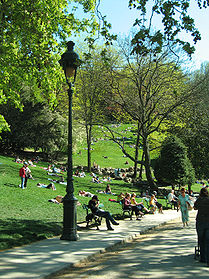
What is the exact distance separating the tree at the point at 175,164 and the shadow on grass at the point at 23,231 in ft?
67.9

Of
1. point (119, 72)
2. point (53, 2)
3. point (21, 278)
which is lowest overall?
point (21, 278)

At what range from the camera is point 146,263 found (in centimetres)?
712

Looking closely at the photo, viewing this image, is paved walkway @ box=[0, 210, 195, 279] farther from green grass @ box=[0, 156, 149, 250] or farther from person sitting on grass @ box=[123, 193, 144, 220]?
person sitting on grass @ box=[123, 193, 144, 220]

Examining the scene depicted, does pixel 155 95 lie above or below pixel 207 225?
above

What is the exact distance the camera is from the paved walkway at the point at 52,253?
611 centimetres

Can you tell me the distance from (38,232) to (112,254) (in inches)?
119

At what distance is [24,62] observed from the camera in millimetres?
14633

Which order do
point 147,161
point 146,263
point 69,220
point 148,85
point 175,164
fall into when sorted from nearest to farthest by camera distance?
point 146,263 < point 69,220 < point 148,85 < point 147,161 < point 175,164

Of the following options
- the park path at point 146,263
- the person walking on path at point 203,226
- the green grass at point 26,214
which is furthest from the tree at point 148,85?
the person walking on path at point 203,226

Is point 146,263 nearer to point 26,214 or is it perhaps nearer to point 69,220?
point 69,220

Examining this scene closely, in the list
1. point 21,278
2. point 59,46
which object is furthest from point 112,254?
point 59,46

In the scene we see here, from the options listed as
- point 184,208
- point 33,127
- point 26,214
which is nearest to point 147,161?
point 184,208

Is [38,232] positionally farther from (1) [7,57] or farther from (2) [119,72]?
(2) [119,72]

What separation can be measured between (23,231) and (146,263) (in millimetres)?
4539
